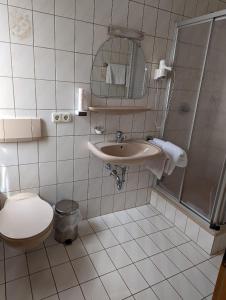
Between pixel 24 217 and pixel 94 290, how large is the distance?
67 cm

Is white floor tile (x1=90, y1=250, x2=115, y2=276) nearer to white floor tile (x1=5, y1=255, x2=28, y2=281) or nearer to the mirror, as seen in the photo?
white floor tile (x1=5, y1=255, x2=28, y2=281)

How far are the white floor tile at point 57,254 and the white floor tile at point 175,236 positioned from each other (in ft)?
3.05

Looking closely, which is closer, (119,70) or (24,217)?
(24,217)

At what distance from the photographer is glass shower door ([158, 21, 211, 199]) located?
1882 mm

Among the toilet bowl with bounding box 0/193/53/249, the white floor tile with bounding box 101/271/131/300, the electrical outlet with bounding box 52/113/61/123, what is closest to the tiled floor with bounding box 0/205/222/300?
the white floor tile with bounding box 101/271/131/300

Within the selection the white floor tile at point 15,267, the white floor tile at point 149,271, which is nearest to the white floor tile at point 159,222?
the white floor tile at point 149,271

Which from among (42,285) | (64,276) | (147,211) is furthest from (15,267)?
(147,211)

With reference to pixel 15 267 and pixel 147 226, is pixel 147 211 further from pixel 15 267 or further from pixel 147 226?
pixel 15 267

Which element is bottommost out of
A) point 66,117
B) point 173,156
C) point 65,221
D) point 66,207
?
point 65,221

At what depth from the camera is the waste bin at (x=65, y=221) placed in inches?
71.1

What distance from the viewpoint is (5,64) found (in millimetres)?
1461

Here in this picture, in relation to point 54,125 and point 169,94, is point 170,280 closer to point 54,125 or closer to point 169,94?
point 54,125

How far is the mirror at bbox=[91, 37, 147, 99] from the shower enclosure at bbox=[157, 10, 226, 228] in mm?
362

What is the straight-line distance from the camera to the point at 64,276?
1.55 metres
